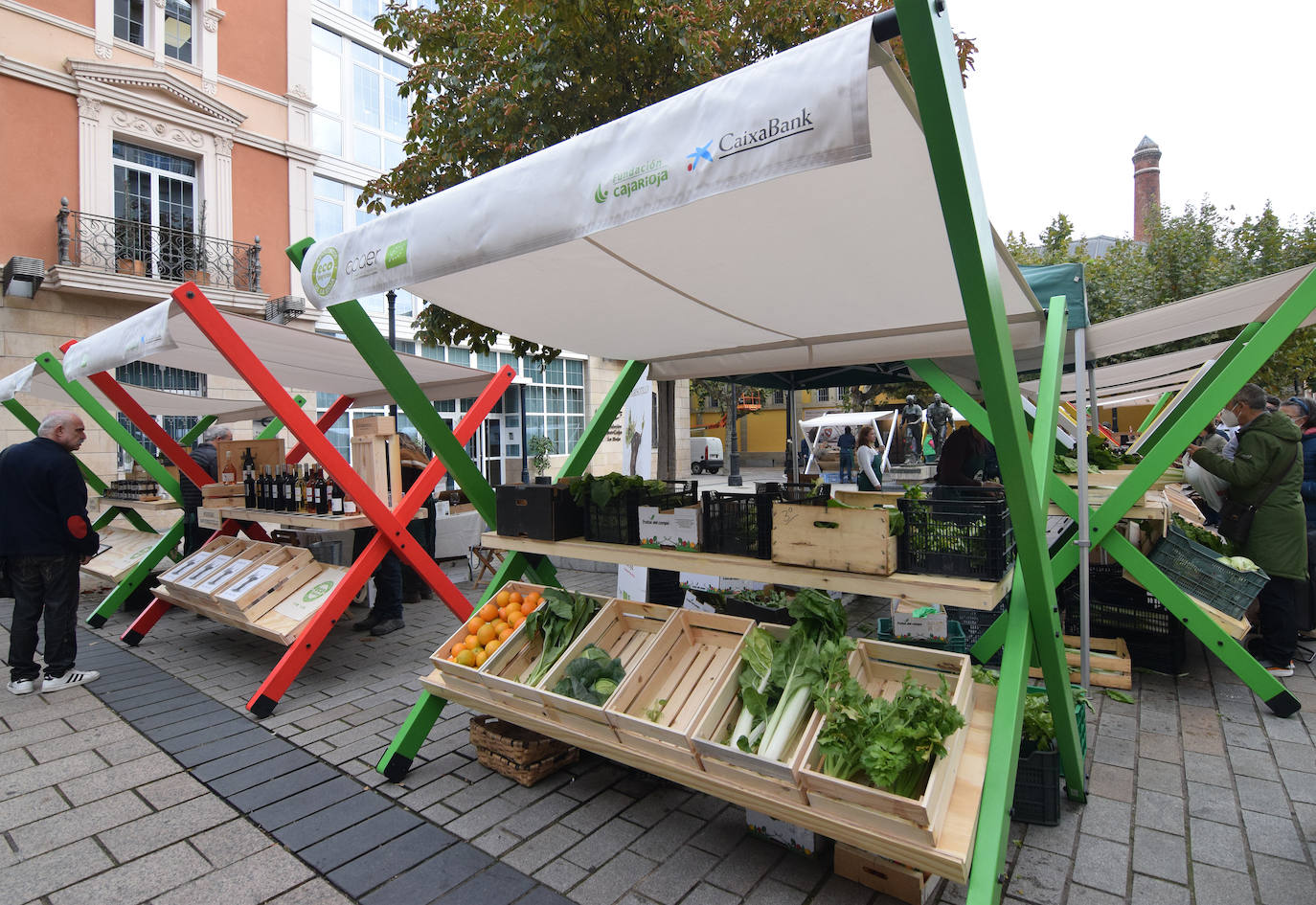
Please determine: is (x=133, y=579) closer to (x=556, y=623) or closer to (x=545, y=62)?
(x=556, y=623)

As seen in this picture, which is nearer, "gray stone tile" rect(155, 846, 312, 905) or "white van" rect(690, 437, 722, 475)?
"gray stone tile" rect(155, 846, 312, 905)

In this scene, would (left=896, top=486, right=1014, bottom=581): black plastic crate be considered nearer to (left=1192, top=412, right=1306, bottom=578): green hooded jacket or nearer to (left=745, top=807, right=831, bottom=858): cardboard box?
(left=745, top=807, right=831, bottom=858): cardboard box

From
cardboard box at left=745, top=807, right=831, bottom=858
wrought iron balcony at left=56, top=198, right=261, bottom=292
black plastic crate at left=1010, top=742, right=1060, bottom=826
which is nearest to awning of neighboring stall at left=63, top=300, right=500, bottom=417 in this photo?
cardboard box at left=745, top=807, right=831, bottom=858

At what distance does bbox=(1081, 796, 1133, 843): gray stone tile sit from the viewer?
2.72 m

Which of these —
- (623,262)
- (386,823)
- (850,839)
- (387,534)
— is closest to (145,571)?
(387,534)

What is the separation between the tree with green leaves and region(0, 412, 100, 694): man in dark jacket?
109 inches

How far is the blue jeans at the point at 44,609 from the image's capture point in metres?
4.34

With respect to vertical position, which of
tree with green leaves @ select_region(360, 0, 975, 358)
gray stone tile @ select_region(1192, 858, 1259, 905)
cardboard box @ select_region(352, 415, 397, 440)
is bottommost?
gray stone tile @ select_region(1192, 858, 1259, 905)

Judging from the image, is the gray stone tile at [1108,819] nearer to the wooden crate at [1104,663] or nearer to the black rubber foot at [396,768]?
the wooden crate at [1104,663]

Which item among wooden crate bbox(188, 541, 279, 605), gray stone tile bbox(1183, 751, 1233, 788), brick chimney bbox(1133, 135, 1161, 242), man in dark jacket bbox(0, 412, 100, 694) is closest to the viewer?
gray stone tile bbox(1183, 751, 1233, 788)

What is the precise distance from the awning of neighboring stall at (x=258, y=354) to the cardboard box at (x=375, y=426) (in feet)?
1.52

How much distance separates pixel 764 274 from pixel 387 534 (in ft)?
10.00

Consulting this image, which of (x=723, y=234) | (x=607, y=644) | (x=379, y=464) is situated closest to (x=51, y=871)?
(x=607, y=644)

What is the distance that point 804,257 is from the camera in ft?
7.73
